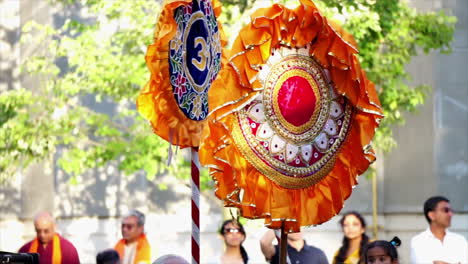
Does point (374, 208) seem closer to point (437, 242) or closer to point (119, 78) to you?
point (119, 78)

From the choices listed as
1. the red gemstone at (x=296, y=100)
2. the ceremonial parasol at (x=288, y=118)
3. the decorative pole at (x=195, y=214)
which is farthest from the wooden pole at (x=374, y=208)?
the red gemstone at (x=296, y=100)

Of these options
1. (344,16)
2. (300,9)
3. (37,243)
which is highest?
(344,16)

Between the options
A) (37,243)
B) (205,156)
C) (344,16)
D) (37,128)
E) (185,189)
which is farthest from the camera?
(185,189)

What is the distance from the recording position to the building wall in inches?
687

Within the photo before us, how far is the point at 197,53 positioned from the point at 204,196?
10.4 metres

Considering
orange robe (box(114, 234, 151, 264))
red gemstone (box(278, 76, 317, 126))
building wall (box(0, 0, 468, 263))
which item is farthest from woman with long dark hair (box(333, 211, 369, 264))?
building wall (box(0, 0, 468, 263))

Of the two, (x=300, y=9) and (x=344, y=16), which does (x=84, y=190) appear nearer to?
(x=344, y=16)

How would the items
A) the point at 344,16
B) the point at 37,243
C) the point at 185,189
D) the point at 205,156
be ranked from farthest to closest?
the point at 185,189 < the point at 344,16 < the point at 37,243 < the point at 205,156

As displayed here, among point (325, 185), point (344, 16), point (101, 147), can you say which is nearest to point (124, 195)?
point (101, 147)

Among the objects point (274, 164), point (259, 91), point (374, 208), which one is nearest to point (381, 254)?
point (274, 164)

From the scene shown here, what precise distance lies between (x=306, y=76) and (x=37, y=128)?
24.5 feet

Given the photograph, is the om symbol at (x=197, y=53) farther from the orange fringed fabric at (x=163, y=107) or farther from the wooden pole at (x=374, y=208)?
the wooden pole at (x=374, y=208)

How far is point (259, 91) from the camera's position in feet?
19.4

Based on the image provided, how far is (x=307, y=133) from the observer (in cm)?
609
